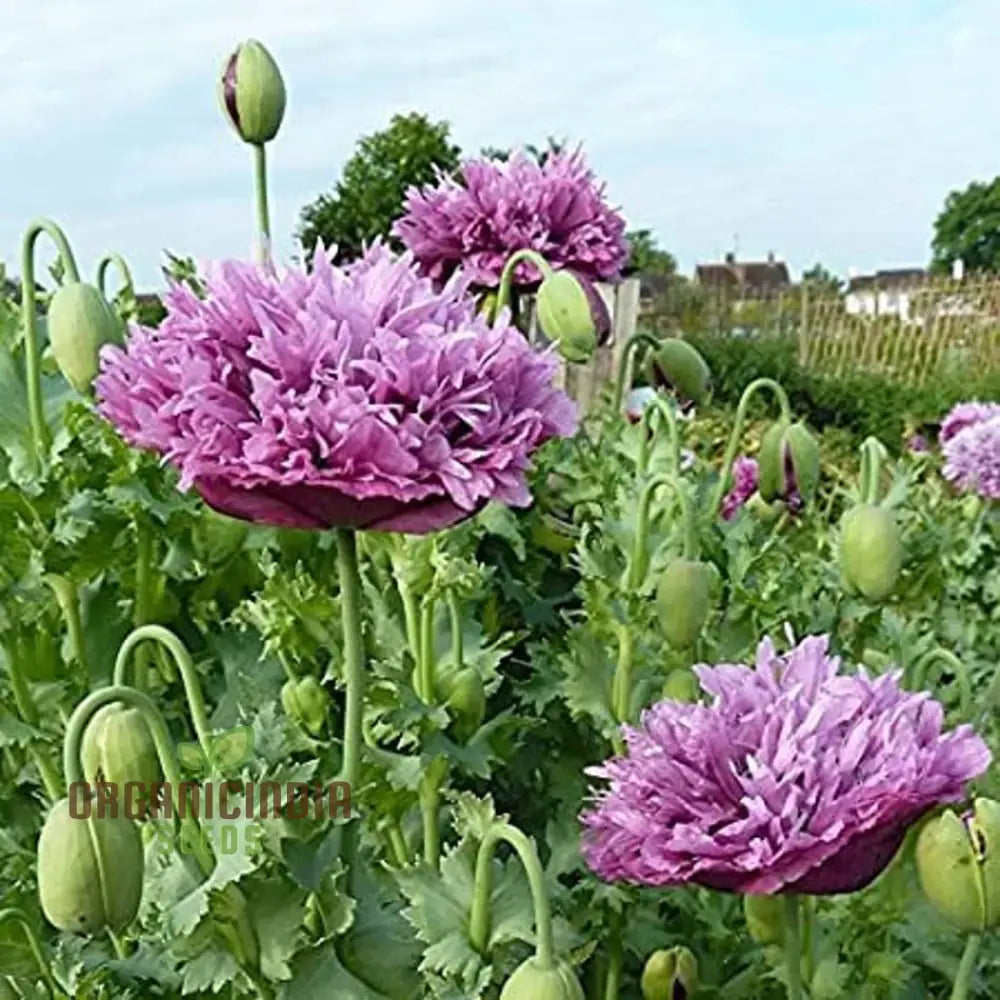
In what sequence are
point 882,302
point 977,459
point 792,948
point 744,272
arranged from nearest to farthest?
point 792,948 → point 977,459 → point 882,302 → point 744,272

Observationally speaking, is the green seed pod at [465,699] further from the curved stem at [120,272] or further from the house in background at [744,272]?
the house in background at [744,272]

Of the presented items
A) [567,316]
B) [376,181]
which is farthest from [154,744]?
[376,181]

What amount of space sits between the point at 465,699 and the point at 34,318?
13.5 inches

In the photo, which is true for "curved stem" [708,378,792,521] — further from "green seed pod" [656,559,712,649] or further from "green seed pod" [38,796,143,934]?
"green seed pod" [38,796,143,934]

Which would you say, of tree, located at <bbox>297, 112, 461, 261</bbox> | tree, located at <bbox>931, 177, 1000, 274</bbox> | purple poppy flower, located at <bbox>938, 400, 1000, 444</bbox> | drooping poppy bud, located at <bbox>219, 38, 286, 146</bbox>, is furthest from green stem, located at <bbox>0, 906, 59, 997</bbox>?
tree, located at <bbox>931, 177, 1000, 274</bbox>

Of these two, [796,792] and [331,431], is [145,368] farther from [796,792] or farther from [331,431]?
[796,792]

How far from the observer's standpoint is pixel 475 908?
2.72 feet

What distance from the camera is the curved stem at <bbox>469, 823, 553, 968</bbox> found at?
0.72 meters

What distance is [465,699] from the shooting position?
1.00 metres

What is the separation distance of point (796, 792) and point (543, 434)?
0.19 meters

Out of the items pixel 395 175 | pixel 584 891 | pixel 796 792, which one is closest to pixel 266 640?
pixel 584 891

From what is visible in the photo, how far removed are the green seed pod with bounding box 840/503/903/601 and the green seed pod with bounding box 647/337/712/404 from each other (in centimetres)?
24

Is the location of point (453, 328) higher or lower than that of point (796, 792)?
higher

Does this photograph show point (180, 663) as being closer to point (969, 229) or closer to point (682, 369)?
point (682, 369)
